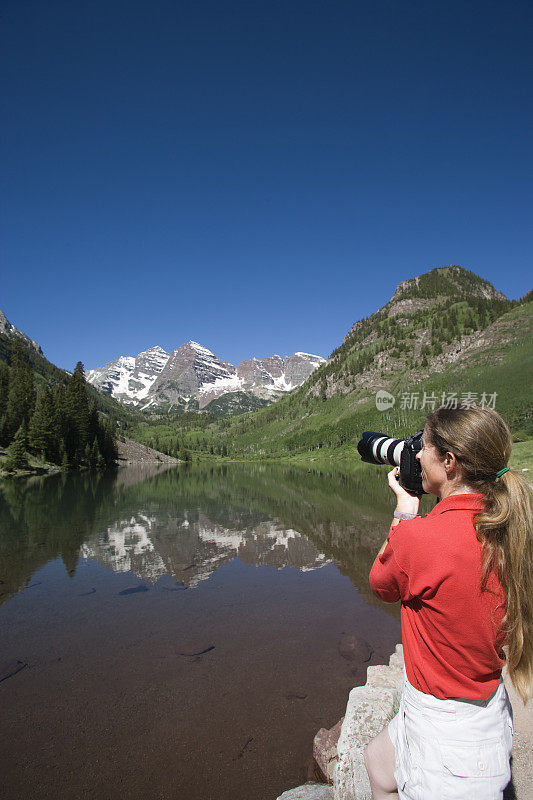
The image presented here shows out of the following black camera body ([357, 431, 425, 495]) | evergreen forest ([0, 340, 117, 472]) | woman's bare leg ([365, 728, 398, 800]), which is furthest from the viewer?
evergreen forest ([0, 340, 117, 472])

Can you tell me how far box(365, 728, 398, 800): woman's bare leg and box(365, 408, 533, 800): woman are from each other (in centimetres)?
29

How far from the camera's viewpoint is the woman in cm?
251

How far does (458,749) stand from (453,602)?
2.93 ft

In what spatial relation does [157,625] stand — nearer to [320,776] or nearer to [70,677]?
[70,677]

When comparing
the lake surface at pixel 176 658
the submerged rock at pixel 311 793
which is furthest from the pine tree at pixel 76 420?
the submerged rock at pixel 311 793

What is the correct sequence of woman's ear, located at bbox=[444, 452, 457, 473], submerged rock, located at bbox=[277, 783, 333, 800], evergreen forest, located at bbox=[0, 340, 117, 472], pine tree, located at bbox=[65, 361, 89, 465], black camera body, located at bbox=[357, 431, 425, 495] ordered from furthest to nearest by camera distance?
1. pine tree, located at bbox=[65, 361, 89, 465]
2. evergreen forest, located at bbox=[0, 340, 117, 472]
3. submerged rock, located at bbox=[277, 783, 333, 800]
4. black camera body, located at bbox=[357, 431, 425, 495]
5. woman's ear, located at bbox=[444, 452, 457, 473]

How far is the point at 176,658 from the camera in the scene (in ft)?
34.6

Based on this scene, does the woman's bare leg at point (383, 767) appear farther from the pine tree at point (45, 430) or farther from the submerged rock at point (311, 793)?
the pine tree at point (45, 430)

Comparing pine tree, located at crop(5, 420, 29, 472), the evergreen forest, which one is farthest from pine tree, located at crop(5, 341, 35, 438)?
pine tree, located at crop(5, 420, 29, 472)

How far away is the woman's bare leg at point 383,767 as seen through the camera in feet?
10.2

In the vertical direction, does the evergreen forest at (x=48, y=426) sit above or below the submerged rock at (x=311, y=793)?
above

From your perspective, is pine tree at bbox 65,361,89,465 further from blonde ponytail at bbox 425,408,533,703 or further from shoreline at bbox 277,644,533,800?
blonde ponytail at bbox 425,408,533,703

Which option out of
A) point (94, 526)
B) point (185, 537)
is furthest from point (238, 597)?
point (94, 526)

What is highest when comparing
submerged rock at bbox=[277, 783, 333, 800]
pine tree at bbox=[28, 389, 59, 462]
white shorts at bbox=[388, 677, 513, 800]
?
pine tree at bbox=[28, 389, 59, 462]
